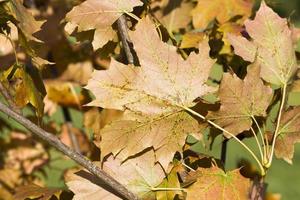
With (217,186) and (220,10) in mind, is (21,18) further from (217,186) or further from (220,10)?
(220,10)

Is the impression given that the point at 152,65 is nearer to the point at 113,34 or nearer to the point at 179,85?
the point at 179,85

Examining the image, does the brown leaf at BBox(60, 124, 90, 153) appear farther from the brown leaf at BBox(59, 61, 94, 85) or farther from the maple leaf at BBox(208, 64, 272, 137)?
the maple leaf at BBox(208, 64, 272, 137)

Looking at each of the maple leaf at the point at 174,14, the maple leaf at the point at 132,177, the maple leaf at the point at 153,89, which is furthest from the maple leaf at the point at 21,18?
the maple leaf at the point at 174,14

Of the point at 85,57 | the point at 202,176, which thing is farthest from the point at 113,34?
the point at 85,57

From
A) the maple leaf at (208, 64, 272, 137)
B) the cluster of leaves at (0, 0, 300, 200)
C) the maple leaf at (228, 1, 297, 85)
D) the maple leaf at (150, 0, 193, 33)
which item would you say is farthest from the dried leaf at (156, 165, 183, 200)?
the maple leaf at (150, 0, 193, 33)

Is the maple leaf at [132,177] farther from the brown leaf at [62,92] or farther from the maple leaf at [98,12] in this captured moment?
the brown leaf at [62,92]

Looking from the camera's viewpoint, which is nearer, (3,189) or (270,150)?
(270,150)

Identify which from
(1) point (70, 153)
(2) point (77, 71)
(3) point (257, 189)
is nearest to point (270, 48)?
(3) point (257, 189)
